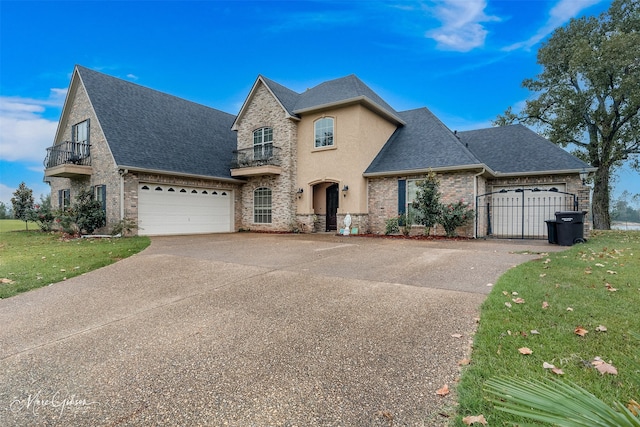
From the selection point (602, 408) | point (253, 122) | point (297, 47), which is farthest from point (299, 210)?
point (602, 408)

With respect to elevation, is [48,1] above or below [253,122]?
above

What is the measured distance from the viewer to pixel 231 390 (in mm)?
2479

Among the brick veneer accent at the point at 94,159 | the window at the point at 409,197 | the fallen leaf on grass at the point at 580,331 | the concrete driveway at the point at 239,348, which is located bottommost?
the concrete driveway at the point at 239,348

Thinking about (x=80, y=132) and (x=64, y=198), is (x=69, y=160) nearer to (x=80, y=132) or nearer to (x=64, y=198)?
(x=80, y=132)

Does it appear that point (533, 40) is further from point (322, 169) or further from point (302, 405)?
point (302, 405)

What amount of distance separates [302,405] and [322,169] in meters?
14.0

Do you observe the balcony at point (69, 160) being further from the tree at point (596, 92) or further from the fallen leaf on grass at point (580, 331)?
the tree at point (596, 92)

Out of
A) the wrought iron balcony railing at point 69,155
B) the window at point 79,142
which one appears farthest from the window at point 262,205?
the window at point 79,142

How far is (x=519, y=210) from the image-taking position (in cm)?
1457

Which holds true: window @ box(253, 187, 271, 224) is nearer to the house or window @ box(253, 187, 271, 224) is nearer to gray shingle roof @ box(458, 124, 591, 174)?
the house

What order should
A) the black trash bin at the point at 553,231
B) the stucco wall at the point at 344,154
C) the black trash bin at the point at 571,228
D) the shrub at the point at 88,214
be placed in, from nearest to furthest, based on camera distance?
the black trash bin at the point at 571,228 < the black trash bin at the point at 553,231 < the shrub at the point at 88,214 < the stucco wall at the point at 344,154

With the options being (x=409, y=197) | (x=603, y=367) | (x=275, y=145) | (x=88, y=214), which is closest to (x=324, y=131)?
(x=275, y=145)

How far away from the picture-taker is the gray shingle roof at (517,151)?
1378 centimetres

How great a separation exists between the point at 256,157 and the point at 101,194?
7541mm
